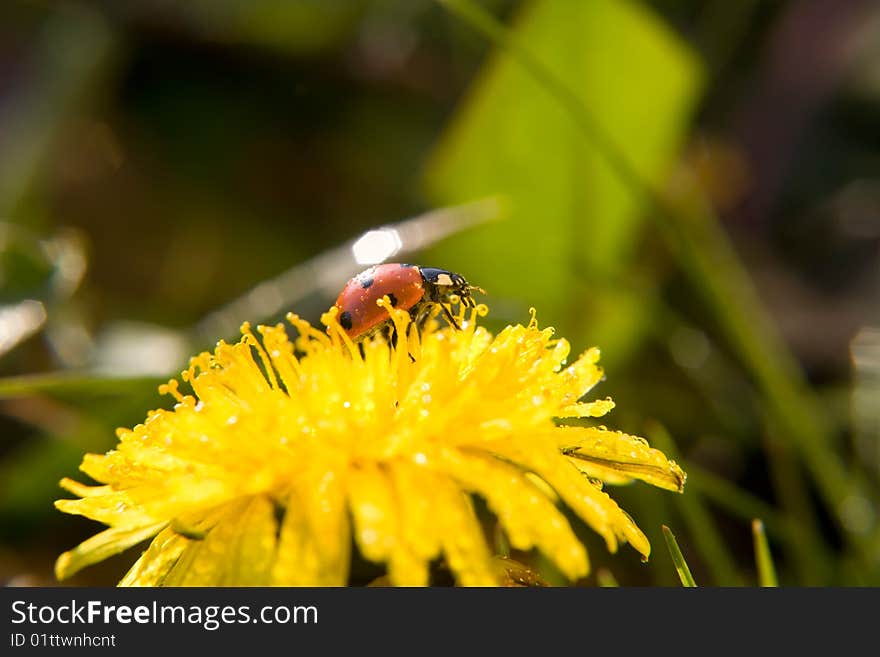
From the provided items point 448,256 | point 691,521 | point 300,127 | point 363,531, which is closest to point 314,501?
point 363,531

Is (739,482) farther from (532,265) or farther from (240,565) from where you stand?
(240,565)

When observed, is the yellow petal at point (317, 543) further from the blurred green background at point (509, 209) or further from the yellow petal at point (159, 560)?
the blurred green background at point (509, 209)

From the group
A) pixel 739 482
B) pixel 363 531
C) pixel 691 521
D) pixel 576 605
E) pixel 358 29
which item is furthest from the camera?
pixel 358 29

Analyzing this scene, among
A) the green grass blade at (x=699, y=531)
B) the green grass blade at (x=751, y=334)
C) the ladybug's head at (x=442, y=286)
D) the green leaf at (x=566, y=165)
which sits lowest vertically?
the green grass blade at (x=699, y=531)

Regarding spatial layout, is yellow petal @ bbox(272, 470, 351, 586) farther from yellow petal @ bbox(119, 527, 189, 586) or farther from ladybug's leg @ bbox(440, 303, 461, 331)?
ladybug's leg @ bbox(440, 303, 461, 331)

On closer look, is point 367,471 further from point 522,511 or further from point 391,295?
point 391,295

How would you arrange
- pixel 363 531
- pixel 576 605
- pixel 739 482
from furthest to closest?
1. pixel 739 482
2. pixel 576 605
3. pixel 363 531

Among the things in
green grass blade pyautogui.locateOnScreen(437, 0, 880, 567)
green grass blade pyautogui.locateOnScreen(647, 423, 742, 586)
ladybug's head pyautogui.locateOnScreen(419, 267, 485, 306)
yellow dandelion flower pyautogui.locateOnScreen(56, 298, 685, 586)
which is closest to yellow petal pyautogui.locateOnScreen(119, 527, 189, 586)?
yellow dandelion flower pyautogui.locateOnScreen(56, 298, 685, 586)

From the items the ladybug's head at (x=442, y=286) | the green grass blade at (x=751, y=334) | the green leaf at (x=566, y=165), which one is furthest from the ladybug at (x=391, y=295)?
the green leaf at (x=566, y=165)
